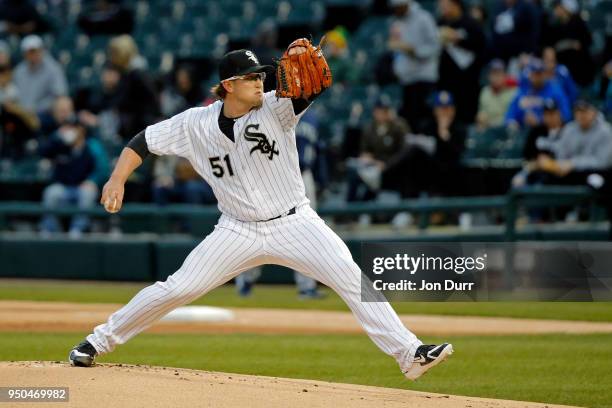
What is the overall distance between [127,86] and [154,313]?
9369mm

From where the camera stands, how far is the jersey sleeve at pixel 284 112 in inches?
253

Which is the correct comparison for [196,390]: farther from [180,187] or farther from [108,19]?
[108,19]

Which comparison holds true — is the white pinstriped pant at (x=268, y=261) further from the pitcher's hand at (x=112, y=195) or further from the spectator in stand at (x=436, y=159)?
→ the spectator in stand at (x=436, y=159)

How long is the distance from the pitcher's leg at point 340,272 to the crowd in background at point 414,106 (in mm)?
5288

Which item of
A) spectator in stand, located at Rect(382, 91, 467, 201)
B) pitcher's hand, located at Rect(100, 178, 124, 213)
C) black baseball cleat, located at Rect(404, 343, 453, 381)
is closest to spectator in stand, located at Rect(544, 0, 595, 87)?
spectator in stand, located at Rect(382, 91, 467, 201)

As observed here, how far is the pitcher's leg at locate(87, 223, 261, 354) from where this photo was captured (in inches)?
253

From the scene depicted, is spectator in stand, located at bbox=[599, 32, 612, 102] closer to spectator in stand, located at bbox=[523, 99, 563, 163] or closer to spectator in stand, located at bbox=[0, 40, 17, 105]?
spectator in stand, located at bbox=[523, 99, 563, 163]

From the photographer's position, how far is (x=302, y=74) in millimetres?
6293

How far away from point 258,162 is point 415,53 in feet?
27.3

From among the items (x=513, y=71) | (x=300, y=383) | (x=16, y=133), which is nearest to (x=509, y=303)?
(x=513, y=71)

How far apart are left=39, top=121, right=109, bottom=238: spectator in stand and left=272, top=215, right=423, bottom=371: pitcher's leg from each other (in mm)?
8558

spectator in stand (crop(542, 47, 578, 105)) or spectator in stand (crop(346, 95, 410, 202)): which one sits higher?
spectator in stand (crop(542, 47, 578, 105))

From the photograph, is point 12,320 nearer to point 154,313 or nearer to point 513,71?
point 154,313

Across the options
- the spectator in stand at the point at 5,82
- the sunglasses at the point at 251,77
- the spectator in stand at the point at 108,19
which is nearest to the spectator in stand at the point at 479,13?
the spectator in stand at the point at 108,19
